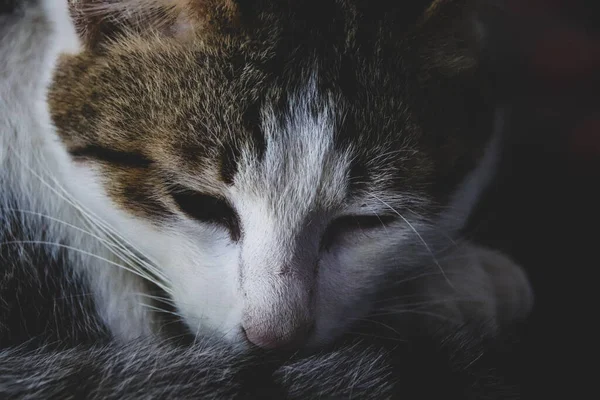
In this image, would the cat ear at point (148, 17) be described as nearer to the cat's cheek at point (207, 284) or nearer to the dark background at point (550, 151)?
the cat's cheek at point (207, 284)

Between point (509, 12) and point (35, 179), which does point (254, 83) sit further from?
point (509, 12)

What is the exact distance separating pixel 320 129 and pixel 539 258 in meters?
0.53

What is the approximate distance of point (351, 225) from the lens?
0.82 m

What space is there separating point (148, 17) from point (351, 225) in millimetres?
359

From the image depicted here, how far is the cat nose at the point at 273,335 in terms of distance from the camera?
723 mm

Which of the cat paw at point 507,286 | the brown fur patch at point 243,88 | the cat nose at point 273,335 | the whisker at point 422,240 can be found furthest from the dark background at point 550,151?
the cat nose at point 273,335

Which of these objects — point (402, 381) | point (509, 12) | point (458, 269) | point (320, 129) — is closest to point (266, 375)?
point (402, 381)

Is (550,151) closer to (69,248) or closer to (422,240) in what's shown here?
(422,240)

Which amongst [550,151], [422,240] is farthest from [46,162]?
[550,151]

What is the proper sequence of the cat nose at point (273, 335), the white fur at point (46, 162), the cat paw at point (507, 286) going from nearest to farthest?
the cat nose at point (273, 335), the white fur at point (46, 162), the cat paw at point (507, 286)

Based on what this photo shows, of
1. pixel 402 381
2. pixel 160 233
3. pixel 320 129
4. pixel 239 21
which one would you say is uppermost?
pixel 239 21

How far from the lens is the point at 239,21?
0.76 metres

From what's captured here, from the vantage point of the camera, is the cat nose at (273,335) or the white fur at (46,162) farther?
the white fur at (46,162)

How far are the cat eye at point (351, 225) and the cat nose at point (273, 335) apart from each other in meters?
0.12
